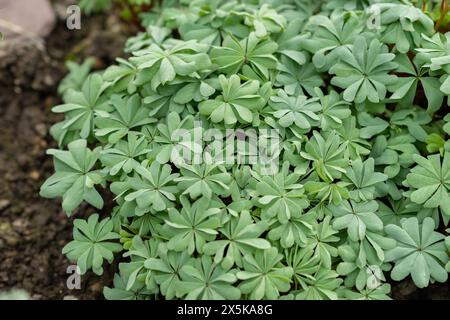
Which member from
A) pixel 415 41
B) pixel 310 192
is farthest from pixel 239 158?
pixel 415 41

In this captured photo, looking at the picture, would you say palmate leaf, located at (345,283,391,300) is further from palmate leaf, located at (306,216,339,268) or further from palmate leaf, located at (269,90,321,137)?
palmate leaf, located at (269,90,321,137)

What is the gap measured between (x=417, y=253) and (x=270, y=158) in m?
0.67

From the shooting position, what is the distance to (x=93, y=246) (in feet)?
7.48

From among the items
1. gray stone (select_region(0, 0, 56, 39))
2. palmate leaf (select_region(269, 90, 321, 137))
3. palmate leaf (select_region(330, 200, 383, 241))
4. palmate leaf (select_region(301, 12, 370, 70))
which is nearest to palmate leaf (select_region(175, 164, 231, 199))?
palmate leaf (select_region(269, 90, 321, 137))

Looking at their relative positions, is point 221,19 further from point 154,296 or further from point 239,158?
point 154,296

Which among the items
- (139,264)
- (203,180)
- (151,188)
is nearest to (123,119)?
(151,188)

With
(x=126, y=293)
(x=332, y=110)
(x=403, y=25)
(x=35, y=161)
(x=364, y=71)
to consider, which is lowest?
(x=35, y=161)

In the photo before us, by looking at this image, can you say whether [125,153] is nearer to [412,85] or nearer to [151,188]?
[151,188]

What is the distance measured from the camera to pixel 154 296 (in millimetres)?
2285

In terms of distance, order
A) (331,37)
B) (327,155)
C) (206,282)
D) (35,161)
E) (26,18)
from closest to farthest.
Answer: (206,282) → (327,155) → (331,37) → (35,161) → (26,18)

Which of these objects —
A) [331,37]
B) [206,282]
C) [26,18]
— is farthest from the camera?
[26,18]

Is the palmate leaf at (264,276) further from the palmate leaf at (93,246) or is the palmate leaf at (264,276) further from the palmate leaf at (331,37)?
the palmate leaf at (331,37)

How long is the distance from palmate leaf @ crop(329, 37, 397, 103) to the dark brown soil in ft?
4.45

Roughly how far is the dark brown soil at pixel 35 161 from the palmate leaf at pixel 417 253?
4.15ft
